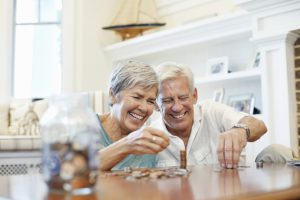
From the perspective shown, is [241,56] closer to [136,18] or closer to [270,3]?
[270,3]

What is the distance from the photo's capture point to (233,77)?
347 cm

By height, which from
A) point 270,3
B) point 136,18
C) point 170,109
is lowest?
point 170,109

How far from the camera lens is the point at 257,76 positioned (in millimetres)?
3338

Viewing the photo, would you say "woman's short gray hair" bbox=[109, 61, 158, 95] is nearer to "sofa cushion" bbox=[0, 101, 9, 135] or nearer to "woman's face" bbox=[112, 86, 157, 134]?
"woman's face" bbox=[112, 86, 157, 134]

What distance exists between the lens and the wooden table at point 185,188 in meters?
0.74

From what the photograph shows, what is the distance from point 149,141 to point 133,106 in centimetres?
53

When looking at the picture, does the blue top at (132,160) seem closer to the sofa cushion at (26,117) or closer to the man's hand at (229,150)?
the man's hand at (229,150)

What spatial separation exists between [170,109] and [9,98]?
3289 mm

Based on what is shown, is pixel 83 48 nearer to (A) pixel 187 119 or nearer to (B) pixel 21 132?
(B) pixel 21 132

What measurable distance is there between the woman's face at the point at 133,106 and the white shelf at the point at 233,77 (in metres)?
1.77

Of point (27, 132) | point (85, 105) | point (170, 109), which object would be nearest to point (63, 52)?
point (27, 132)

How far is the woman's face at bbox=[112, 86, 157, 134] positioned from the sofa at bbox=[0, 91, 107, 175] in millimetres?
1878

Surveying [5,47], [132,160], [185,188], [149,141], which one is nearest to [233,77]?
[132,160]

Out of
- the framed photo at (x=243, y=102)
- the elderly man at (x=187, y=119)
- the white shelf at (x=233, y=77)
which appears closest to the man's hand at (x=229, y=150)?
the elderly man at (x=187, y=119)
